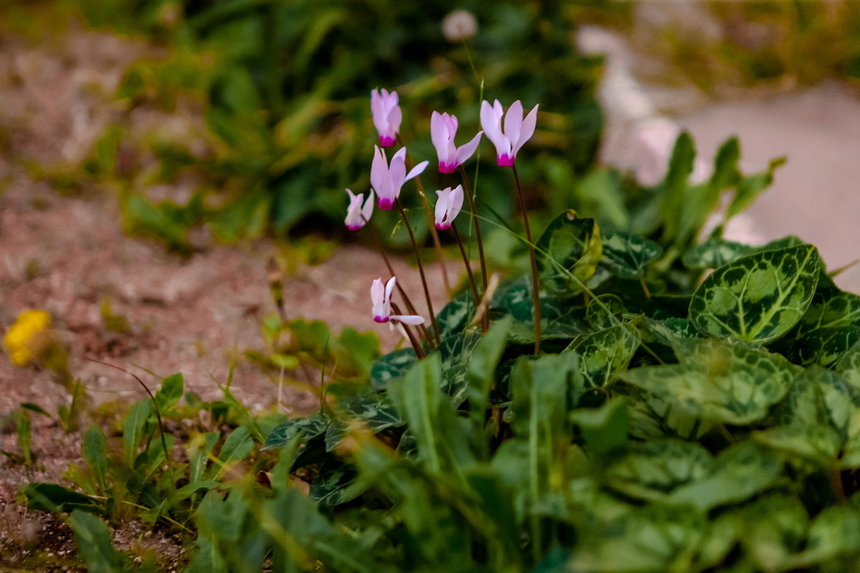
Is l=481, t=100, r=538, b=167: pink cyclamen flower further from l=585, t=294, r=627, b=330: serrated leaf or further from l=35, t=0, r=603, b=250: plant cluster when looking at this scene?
l=35, t=0, r=603, b=250: plant cluster

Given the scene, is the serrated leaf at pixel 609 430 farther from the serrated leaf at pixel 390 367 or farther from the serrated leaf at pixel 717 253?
the serrated leaf at pixel 717 253

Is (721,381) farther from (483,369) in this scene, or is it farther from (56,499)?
(56,499)

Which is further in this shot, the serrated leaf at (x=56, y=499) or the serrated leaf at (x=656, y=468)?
the serrated leaf at (x=56, y=499)

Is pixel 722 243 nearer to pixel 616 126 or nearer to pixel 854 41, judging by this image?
pixel 616 126

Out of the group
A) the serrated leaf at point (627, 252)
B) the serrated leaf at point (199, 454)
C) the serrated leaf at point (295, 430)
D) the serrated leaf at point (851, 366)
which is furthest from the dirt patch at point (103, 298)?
the serrated leaf at point (851, 366)

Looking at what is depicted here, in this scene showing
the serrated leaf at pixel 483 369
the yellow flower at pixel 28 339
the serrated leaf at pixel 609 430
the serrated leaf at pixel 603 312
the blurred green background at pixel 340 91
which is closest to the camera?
the serrated leaf at pixel 609 430

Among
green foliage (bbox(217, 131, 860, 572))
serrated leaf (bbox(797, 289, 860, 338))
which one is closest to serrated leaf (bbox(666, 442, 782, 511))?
green foliage (bbox(217, 131, 860, 572))

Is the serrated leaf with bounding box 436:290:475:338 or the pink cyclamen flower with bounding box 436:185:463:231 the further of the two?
the serrated leaf with bounding box 436:290:475:338

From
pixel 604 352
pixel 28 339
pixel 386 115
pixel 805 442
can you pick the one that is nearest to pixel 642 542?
pixel 805 442
